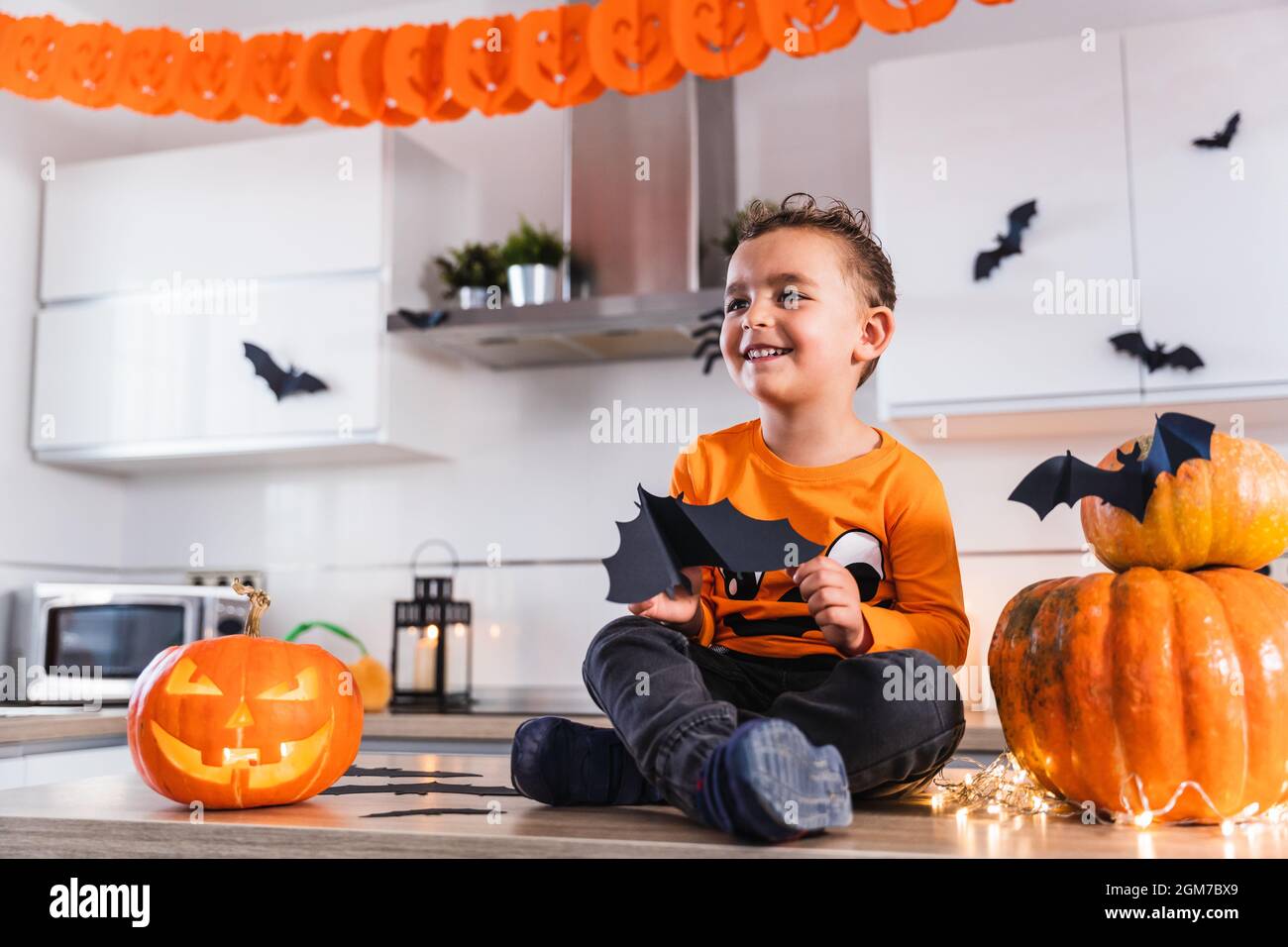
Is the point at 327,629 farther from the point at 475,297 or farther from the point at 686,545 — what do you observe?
the point at 686,545

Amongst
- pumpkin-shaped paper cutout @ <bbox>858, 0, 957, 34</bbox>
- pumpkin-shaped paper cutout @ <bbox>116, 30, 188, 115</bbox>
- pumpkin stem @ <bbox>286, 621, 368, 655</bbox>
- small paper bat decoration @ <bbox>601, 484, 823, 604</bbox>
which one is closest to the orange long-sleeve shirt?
small paper bat decoration @ <bbox>601, 484, 823, 604</bbox>

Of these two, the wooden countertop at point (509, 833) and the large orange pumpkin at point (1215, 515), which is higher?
the large orange pumpkin at point (1215, 515)

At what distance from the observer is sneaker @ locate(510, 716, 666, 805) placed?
3.02 feet

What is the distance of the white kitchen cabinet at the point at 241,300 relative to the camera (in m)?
2.63

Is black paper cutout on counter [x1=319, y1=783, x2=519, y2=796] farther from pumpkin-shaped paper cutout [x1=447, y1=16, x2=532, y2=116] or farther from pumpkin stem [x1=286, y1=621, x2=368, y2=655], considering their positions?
pumpkin stem [x1=286, y1=621, x2=368, y2=655]

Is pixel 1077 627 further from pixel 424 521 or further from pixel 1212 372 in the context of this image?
pixel 424 521

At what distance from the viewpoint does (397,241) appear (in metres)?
2.66

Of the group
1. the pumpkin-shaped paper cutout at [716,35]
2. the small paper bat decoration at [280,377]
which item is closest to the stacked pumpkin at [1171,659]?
the pumpkin-shaped paper cutout at [716,35]

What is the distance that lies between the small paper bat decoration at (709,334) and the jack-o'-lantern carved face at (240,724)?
5.04ft

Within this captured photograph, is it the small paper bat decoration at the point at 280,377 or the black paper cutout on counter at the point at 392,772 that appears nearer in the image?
the black paper cutout on counter at the point at 392,772

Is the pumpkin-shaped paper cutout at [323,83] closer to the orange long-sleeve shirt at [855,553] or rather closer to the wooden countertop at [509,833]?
the orange long-sleeve shirt at [855,553]

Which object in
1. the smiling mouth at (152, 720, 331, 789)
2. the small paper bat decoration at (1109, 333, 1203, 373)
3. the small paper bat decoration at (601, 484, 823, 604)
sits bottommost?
the smiling mouth at (152, 720, 331, 789)

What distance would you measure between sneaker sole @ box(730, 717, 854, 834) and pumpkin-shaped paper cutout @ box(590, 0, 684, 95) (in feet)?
4.69

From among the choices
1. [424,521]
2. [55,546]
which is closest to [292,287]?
[424,521]
